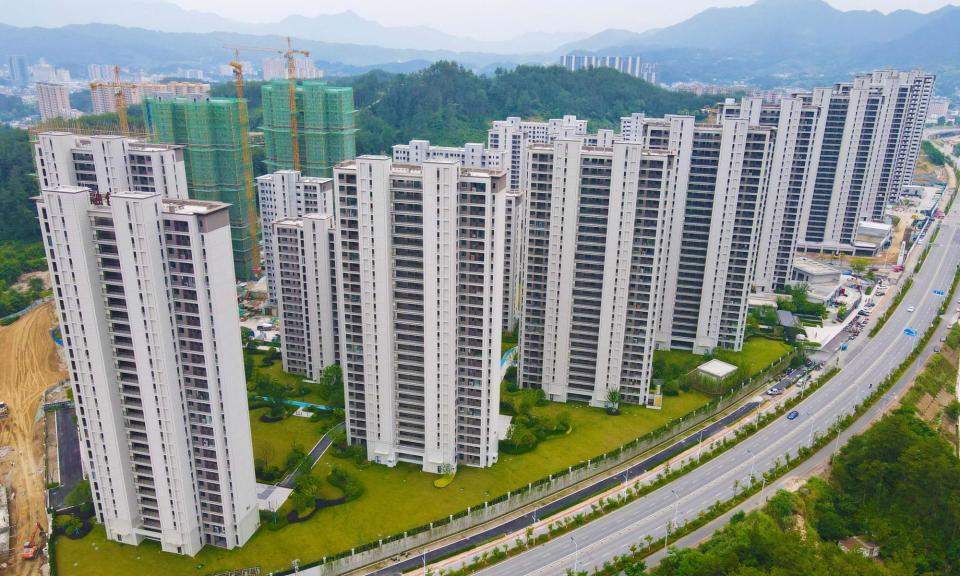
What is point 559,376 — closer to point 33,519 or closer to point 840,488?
point 840,488

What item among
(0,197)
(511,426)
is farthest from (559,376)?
(0,197)

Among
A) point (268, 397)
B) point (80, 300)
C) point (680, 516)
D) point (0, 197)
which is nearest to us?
point (80, 300)

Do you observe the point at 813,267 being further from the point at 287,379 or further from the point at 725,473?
the point at 287,379

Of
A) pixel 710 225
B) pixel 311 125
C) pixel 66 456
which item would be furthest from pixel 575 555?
pixel 311 125

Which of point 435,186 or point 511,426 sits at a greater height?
point 435,186

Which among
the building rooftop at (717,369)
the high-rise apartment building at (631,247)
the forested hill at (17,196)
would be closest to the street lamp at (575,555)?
the high-rise apartment building at (631,247)

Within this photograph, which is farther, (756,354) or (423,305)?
(756,354)

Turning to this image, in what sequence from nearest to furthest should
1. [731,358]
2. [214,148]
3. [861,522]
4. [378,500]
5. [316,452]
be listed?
[861,522], [378,500], [316,452], [731,358], [214,148]

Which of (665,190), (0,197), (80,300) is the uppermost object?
(665,190)
